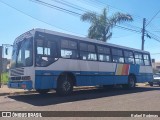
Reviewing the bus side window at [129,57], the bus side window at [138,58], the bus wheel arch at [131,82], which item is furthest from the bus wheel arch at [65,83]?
the bus side window at [138,58]

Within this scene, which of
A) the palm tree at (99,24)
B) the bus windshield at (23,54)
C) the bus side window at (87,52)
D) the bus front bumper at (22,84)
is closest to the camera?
the bus front bumper at (22,84)

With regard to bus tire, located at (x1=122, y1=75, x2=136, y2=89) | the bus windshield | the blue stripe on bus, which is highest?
Result: the bus windshield

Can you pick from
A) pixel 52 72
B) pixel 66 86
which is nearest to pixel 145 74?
pixel 66 86

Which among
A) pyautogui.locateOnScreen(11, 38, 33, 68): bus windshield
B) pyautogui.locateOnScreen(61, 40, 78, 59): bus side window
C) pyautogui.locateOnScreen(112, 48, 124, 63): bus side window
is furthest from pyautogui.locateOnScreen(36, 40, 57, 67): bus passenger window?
pyautogui.locateOnScreen(112, 48, 124, 63): bus side window

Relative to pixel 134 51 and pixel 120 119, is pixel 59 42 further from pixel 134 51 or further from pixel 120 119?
pixel 134 51

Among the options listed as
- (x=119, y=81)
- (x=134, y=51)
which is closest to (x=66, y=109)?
(x=119, y=81)

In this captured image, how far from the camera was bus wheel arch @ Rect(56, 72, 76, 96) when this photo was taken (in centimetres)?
1452

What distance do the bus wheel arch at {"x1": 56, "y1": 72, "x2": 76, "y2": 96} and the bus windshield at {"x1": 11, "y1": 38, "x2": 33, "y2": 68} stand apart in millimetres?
1891

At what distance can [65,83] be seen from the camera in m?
14.8

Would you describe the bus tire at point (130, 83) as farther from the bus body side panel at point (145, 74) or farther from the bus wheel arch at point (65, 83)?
the bus wheel arch at point (65, 83)

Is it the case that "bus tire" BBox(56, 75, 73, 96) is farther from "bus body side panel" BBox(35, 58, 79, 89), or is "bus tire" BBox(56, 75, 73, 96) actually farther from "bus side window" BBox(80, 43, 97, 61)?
"bus side window" BBox(80, 43, 97, 61)

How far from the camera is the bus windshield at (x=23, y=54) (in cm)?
1352

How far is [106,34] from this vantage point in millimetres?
29766

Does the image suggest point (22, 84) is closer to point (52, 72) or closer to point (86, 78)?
point (52, 72)
